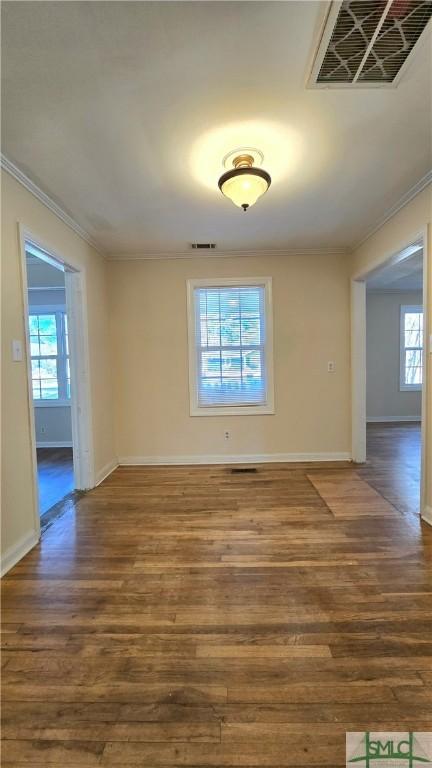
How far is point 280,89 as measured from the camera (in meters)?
1.73

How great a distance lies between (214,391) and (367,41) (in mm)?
3405

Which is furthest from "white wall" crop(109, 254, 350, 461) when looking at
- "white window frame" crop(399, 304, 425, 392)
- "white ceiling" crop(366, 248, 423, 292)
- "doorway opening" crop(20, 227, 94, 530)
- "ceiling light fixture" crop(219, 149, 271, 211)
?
"white window frame" crop(399, 304, 425, 392)

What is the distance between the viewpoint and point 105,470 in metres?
3.97

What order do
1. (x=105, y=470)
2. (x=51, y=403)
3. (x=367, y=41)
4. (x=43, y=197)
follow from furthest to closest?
(x=51, y=403), (x=105, y=470), (x=43, y=197), (x=367, y=41)

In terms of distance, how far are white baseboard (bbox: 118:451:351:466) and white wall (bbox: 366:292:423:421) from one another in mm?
3290

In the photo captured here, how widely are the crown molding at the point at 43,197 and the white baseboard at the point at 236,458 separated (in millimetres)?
2718

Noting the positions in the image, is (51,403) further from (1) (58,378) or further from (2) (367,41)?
(2) (367,41)

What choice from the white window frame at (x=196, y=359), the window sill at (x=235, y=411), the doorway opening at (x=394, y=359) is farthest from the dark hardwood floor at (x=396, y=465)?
the white window frame at (x=196, y=359)

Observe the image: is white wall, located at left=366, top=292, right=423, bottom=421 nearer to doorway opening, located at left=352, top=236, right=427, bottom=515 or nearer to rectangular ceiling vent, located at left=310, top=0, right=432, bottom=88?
doorway opening, located at left=352, top=236, right=427, bottom=515

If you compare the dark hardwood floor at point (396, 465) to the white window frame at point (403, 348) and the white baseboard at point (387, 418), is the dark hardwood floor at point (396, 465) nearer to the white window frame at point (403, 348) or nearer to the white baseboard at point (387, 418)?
the white baseboard at point (387, 418)

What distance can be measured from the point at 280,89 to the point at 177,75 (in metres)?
0.53

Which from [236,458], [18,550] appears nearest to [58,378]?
[236,458]

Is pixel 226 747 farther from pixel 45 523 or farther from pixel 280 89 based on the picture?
pixel 280 89

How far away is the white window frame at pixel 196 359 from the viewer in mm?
4266
